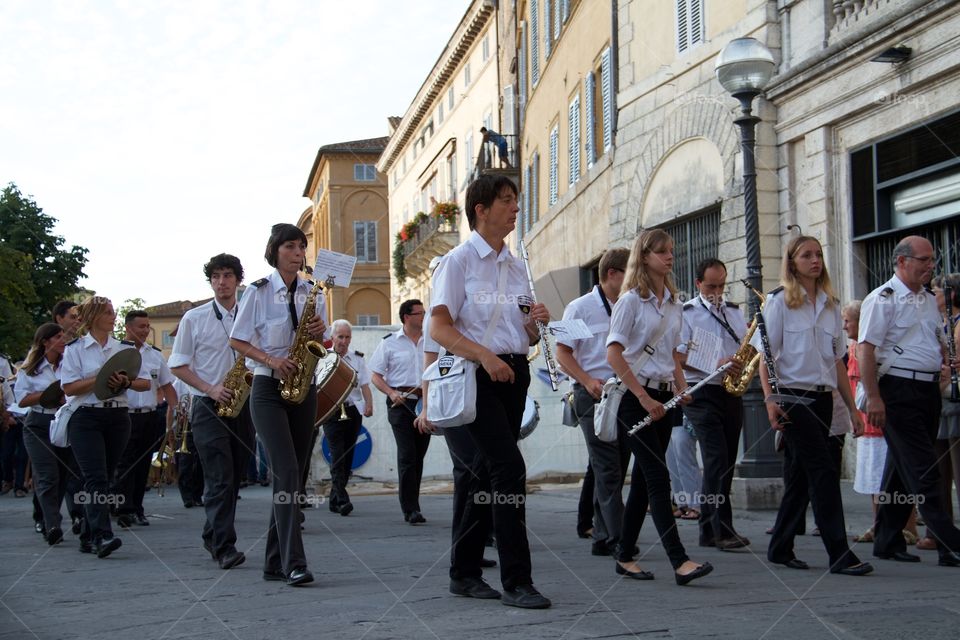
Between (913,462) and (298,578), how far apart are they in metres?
3.65

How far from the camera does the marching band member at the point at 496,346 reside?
6.02m

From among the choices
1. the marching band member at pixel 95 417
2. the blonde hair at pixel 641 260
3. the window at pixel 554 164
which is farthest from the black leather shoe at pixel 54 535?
the window at pixel 554 164

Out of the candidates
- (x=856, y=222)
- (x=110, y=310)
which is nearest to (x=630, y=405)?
(x=110, y=310)

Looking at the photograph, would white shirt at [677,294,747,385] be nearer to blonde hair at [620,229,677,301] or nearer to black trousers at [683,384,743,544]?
black trousers at [683,384,743,544]

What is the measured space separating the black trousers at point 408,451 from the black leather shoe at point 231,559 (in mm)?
3517

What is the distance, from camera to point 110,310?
964 centimetres

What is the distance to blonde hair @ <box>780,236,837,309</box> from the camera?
736 cm

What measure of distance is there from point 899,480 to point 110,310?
578 centimetres

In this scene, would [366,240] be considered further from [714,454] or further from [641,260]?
[641,260]

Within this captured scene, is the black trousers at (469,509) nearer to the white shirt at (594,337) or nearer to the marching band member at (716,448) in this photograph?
the white shirt at (594,337)

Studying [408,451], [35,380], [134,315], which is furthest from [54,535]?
[408,451]

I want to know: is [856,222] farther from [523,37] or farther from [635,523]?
[523,37]

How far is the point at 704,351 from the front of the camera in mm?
8648

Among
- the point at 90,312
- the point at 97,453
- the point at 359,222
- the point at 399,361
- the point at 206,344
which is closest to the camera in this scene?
the point at 206,344
